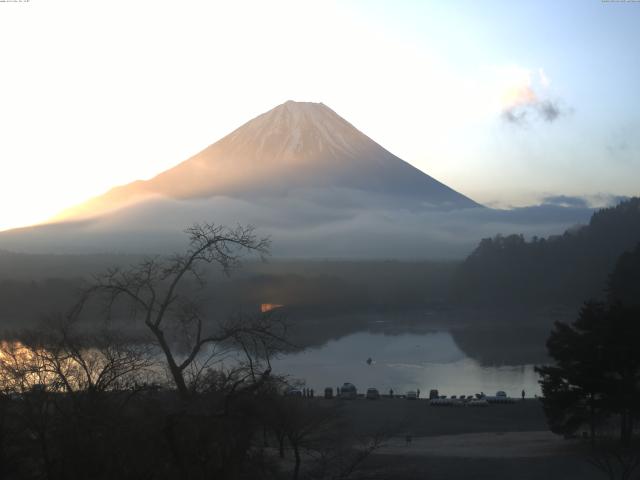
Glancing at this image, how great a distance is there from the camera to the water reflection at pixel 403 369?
18859 millimetres

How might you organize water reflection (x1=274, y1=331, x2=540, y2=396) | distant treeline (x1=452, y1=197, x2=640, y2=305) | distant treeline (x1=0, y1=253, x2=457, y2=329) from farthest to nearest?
1. distant treeline (x1=452, y1=197, x2=640, y2=305)
2. distant treeline (x1=0, y1=253, x2=457, y2=329)
3. water reflection (x1=274, y1=331, x2=540, y2=396)

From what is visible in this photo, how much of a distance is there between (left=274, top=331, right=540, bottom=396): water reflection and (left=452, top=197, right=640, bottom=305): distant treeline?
56.0ft

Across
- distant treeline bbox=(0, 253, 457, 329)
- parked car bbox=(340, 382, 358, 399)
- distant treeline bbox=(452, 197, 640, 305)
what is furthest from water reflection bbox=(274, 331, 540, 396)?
distant treeline bbox=(452, 197, 640, 305)

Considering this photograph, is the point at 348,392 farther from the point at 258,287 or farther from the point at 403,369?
the point at 258,287

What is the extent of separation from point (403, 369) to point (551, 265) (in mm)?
29005

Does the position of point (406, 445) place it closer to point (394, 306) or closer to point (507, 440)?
point (507, 440)

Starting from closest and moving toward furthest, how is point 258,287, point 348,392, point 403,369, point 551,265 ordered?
point 348,392
point 403,369
point 258,287
point 551,265

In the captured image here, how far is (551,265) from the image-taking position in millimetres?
48000

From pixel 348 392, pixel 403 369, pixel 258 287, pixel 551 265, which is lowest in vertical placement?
pixel 403 369

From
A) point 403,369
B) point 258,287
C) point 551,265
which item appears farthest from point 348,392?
point 551,265

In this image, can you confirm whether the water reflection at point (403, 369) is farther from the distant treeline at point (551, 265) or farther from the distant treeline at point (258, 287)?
the distant treeline at point (551, 265)

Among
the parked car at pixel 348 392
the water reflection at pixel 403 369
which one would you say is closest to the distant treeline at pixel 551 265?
the water reflection at pixel 403 369

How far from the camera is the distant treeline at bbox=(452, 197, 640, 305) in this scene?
43178mm

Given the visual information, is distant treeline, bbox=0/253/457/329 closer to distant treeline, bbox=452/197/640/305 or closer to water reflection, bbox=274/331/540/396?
distant treeline, bbox=452/197/640/305
